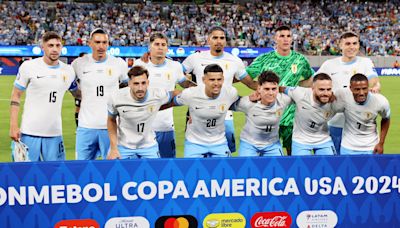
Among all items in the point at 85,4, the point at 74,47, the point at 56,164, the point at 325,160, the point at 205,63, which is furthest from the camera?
the point at 85,4

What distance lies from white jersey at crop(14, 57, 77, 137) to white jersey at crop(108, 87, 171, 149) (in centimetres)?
82

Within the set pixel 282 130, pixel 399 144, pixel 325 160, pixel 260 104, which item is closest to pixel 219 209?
pixel 325 160

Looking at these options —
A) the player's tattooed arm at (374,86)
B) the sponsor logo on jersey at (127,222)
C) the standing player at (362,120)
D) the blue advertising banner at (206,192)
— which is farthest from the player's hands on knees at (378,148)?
the sponsor logo on jersey at (127,222)

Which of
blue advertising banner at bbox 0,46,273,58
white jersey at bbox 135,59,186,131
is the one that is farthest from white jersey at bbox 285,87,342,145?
blue advertising banner at bbox 0,46,273,58

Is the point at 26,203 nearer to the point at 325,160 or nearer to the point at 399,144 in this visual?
the point at 325,160

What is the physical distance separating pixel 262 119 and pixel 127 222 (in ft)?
8.17

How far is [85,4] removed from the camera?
5050 centimetres

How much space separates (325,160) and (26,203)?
9.22 ft

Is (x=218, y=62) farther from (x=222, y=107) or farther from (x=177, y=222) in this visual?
(x=177, y=222)

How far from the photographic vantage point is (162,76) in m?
8.52

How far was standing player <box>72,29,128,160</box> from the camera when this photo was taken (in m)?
7.88

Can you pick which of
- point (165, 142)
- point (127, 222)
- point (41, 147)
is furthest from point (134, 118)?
point (127, 222)

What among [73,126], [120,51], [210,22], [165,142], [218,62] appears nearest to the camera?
[218,62]

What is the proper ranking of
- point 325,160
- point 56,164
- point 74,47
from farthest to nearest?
point 74,47 < point 325,160 < point 56,164
